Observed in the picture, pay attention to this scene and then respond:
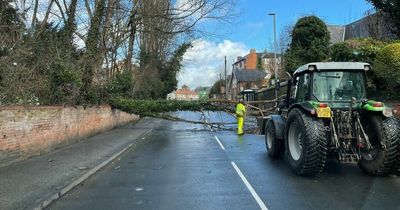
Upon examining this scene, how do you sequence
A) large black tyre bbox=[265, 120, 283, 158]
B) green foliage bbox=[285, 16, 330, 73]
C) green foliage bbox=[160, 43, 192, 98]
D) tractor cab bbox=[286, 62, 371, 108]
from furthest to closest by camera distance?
green foliage bbox=[160, 43, 192, 98]
green foliage bbox=[285, 16, 330, 73]
large black tyre bbox=[265, 120, 283, 158]
tractor cab bbox=[286, 62, 371, 108]

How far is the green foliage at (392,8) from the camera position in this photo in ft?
72.7

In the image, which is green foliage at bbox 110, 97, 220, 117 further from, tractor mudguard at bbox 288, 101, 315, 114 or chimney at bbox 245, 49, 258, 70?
chimney at bbox 245, 49, 258, 70

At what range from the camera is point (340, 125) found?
1106 centimetres

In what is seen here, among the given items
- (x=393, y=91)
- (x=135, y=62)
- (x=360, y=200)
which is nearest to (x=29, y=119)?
(x=360, y=200)

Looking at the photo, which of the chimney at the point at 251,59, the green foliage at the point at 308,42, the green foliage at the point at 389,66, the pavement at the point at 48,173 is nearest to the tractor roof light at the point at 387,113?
the pavement at the point at 48,173

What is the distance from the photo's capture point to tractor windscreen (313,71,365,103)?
11.9 m

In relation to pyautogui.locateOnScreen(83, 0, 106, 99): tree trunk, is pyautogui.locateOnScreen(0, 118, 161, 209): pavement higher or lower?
lower

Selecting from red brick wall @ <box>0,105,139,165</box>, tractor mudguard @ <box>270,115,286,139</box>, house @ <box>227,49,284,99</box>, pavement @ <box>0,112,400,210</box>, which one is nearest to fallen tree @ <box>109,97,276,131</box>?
red brick wall @ <box>0,105,139,165</box>

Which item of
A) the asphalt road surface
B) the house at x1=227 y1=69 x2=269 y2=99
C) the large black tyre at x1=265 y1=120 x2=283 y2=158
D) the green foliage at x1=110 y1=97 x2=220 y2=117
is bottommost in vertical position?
the asphalt road surface

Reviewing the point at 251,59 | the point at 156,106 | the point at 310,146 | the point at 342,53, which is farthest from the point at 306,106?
the point at 251,59

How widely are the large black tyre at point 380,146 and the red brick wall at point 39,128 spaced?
29.9 ft

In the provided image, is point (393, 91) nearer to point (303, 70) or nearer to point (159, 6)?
point (303, 70)

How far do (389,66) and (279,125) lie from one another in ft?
19.7

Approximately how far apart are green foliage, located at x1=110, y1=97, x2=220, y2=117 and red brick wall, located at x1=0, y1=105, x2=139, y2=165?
5.26 metres
